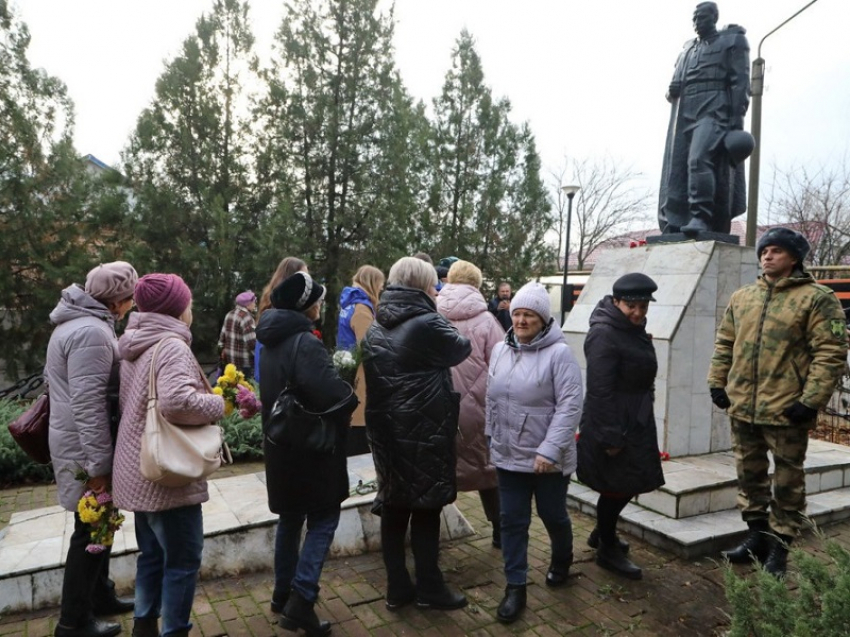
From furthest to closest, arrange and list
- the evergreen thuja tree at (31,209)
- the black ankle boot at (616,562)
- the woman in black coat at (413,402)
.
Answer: the evergreen thuja tree at (31,209), the black ankle boot at (616,562), the woman in black coat at (413,402)

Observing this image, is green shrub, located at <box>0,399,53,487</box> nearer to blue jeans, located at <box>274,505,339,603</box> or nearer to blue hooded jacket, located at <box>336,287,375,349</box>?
blue hooded jacket, located at <box>336,287,375,349</box>

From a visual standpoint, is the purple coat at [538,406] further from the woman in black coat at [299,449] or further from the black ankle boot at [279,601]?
the black ankle boot at [279,601]

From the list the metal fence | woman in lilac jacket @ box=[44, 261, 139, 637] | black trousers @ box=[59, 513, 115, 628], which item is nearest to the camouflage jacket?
woman in lilac jacket @ box=[44, 261, 139, 637]

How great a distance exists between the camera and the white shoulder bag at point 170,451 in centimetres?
233

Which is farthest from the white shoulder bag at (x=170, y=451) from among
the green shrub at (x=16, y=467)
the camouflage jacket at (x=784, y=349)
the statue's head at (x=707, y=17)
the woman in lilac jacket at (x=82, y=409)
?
the statue's head at (x=707, y=17)

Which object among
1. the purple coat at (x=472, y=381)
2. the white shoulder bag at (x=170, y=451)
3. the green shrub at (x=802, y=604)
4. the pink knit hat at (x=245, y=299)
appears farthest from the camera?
the pink knit hat at (x=245, y=299)

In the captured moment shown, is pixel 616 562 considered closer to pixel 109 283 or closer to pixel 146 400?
pixel 146 400

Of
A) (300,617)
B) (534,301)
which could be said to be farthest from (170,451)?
(534,301)

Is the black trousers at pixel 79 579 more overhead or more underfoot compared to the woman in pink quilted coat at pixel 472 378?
more underfoot

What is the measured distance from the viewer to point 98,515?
8.41 feet

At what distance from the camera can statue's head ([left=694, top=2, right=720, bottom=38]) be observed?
539 cm

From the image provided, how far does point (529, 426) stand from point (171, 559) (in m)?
1.77

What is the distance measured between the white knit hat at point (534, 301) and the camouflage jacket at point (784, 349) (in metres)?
1.46

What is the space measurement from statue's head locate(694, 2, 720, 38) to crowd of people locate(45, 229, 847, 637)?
290 centimetres
